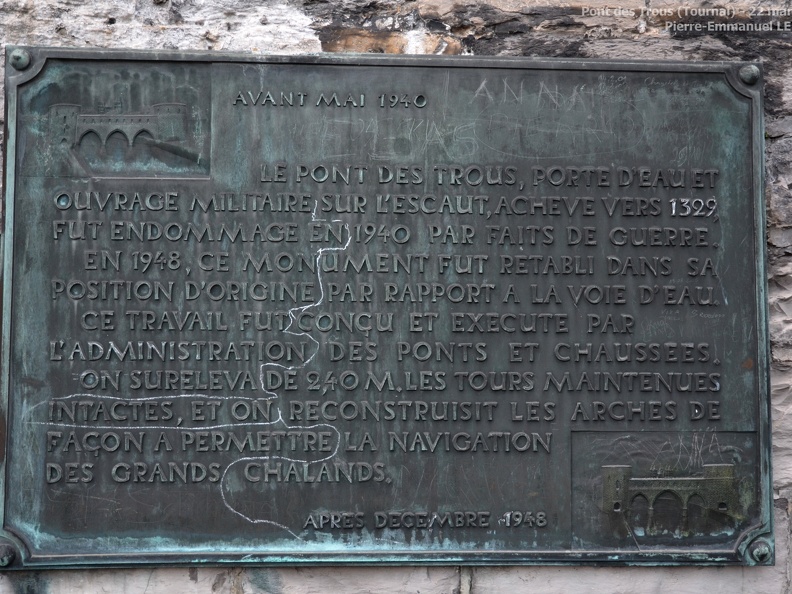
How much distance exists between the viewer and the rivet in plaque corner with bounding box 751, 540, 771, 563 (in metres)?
3.68

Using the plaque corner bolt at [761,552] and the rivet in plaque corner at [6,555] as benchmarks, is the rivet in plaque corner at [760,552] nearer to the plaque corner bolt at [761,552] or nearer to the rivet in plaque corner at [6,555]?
the plaque corner bolt at [761,552]

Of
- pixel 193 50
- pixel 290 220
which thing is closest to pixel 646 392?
pixel 290 220

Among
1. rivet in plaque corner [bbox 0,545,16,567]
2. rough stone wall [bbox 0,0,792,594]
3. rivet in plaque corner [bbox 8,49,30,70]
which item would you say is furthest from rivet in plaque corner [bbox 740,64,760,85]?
rivet in plaque corner [bbox 0,545,16,567]

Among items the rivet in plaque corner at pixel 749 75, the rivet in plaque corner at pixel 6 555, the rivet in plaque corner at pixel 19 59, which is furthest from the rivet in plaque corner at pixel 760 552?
the rivet in plaque corner at pixel 19 59

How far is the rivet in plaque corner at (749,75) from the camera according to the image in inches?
152

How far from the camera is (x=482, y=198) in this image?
12.3 ft

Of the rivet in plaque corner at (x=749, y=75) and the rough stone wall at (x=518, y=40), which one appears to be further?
the rivet in plaque corner at (x=749, y=75)

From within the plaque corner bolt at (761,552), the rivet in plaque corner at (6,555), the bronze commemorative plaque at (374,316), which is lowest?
the plaque corner bolt at (761,552)

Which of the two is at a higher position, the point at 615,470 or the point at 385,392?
the point at 385,392

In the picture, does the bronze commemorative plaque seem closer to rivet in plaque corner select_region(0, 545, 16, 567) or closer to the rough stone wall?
rivet in plaque corner select_region(0, 545, 16, 567)

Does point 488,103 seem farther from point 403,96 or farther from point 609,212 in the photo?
point 609,212

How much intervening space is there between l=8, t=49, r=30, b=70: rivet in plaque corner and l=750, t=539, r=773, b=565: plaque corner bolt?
3.67 m

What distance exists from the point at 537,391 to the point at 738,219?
1.15m

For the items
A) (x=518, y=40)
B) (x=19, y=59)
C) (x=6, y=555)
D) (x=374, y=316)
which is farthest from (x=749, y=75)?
(x=6, y=555)
